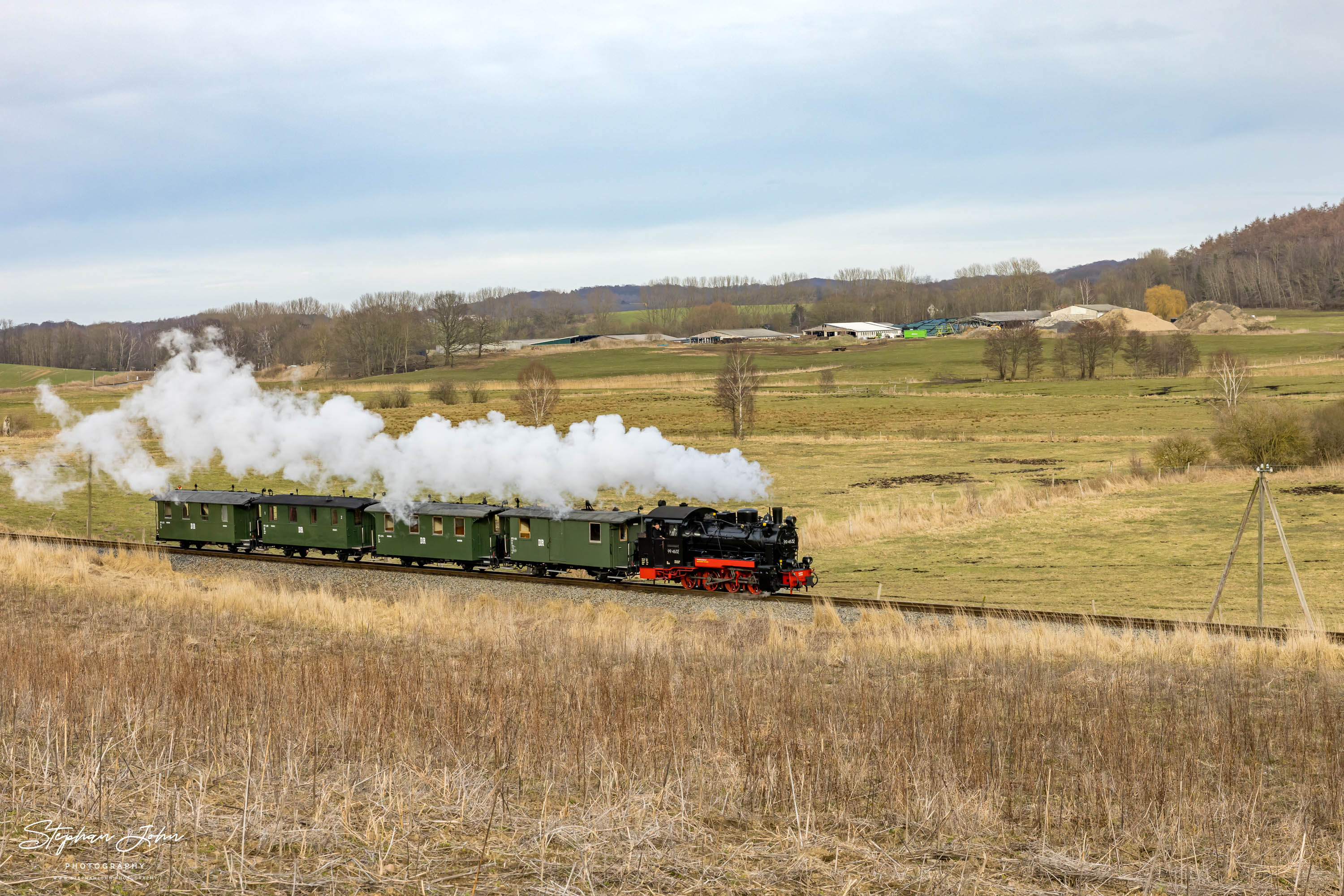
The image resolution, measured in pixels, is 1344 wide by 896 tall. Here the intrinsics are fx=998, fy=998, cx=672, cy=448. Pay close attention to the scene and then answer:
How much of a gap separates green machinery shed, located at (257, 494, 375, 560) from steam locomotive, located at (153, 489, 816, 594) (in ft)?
0.14

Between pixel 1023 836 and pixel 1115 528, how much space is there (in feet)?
118

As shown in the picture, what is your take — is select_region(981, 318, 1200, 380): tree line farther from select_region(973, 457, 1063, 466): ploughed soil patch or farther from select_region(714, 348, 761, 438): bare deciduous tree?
select_region(973, 457, 1063, 466): ploughed soil patch

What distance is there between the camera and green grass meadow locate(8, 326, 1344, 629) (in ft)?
113

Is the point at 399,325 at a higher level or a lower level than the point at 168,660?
higher

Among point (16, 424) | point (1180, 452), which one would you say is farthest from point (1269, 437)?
point (16, 424)

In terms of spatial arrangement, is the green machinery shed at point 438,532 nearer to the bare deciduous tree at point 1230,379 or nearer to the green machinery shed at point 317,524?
the green machinery shed at point 317,524

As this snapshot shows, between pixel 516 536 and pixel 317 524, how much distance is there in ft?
30.5

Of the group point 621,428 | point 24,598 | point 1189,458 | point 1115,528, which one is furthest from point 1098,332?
point 24,598

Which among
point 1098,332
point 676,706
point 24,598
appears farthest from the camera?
point 1098,332

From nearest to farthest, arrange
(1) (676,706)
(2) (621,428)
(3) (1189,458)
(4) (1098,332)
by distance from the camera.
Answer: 1. (1) (676,706)
2. (2) (621,428)
3. (3) (1189,458)
4. (4) (1098,332)

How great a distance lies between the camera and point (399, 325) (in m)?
151

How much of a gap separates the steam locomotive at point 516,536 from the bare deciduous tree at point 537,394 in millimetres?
38088

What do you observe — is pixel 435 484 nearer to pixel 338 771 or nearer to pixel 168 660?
pixel 168 660

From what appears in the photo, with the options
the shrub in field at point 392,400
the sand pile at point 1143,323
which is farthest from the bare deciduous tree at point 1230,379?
the sand pile at point 1143,323
